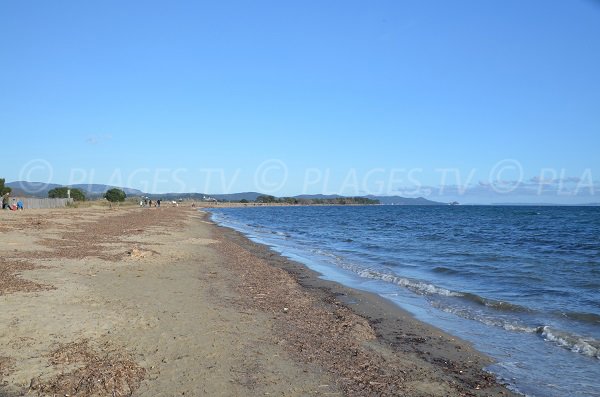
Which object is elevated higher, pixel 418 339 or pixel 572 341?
pixel 572 341

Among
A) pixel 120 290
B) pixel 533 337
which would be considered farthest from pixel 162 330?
pixel 533 337

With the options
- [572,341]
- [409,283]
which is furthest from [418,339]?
[409,283]

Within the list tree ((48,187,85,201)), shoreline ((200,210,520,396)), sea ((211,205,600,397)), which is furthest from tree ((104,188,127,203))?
shoreline ((200,210,520,396))

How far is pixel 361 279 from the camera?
53.1 ft

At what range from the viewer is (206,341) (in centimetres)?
710

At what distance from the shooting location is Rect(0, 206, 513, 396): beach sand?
5504 mm

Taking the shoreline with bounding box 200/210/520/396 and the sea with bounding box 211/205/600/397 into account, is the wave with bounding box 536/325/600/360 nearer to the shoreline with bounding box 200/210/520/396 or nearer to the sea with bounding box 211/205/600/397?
the sea with bounding box 211/205/600/397

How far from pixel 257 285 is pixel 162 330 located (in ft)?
18.3

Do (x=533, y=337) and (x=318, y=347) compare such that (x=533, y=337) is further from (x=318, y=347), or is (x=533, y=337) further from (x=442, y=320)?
(x=318, y=347)

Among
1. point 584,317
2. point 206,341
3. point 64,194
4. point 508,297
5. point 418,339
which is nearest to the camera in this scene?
point 206,341

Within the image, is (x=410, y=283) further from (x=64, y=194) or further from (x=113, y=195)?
(x=113, y=195)

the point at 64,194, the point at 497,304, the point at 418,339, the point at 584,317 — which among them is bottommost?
the point at 64,194

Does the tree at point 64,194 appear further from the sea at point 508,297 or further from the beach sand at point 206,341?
the beach sand at point 206,341

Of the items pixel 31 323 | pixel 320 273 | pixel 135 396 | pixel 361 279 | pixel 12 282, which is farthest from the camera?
pixel 320 273
